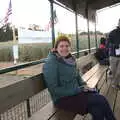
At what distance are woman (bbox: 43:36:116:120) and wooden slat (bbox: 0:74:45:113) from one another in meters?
0.23

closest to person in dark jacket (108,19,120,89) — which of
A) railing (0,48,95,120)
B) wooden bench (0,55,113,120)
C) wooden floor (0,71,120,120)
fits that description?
wooden floor (0,71,120,120)

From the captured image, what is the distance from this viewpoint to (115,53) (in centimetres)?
759

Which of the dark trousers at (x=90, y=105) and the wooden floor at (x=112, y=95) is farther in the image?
the wooden floor at (x=112, y=95)

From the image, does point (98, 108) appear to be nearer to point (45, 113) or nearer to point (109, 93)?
point (45, 113)

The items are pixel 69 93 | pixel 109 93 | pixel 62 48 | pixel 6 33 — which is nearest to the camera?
pixel 69 93

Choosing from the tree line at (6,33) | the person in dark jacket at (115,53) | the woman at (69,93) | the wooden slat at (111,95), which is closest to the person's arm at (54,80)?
the woman at (69,93)

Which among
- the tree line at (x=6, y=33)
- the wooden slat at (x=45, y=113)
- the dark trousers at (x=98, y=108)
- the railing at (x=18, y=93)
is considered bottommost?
the wooden slat at (x=45, y=113)

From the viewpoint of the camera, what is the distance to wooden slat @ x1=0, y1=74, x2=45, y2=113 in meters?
3.52

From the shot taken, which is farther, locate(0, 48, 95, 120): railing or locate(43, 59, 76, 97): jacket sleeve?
locate(43, 59, 76, 97): jacket sleeve

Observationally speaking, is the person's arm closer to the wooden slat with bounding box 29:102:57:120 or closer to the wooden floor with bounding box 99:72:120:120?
the wooden slat with bounding box 29:102:57:120

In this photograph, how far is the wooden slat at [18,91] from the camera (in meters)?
3.52

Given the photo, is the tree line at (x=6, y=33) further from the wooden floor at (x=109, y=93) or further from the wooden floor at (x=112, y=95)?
the wooden floor at (x=112, y=95)

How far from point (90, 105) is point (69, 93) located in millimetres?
284

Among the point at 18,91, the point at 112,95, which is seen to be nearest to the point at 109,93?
the point at 112,95
